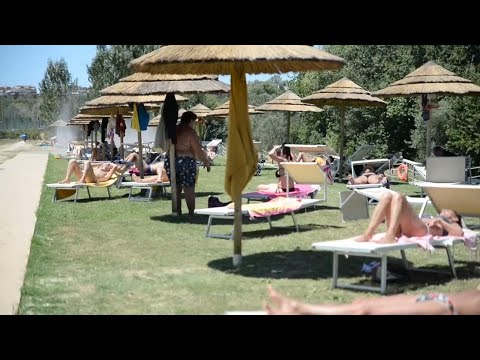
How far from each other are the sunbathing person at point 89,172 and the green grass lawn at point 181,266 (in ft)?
8.08

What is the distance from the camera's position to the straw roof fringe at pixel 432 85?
12.7m

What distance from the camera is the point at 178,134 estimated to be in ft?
35.2

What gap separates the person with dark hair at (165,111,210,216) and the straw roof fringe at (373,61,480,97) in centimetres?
441

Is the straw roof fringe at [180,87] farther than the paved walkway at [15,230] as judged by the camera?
Yes

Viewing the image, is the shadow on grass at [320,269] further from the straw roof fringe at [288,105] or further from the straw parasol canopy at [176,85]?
the straw roof fringe at [288,105]

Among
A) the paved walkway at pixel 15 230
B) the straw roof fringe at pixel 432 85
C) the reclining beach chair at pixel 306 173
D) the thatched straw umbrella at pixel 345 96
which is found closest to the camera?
the paved walkway at pixel 15 230

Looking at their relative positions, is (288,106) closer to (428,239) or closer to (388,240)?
(428,239)

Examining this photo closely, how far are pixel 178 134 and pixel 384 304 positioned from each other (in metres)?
6.73

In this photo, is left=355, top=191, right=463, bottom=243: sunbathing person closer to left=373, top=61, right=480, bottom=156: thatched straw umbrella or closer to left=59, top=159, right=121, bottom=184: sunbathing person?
left=373, top=61, right=480, bottom=156: thatched straw umbrella

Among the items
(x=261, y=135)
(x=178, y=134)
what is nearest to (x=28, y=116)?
(x=261, y=135)

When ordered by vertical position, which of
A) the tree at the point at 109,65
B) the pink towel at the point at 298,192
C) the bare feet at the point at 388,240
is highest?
the tree at the point at 109,65

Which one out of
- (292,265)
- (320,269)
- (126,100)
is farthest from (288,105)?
(320,269)

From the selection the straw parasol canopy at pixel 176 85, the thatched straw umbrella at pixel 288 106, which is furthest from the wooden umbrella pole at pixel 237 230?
the thatched straw umbrella at pixel 288 106
